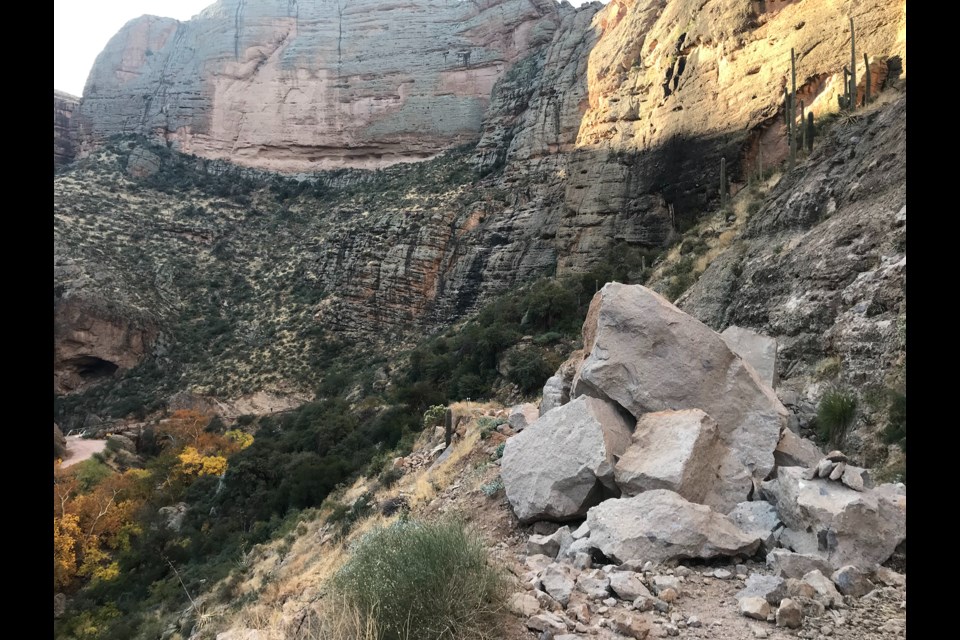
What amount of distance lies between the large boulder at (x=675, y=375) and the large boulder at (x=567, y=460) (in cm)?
32

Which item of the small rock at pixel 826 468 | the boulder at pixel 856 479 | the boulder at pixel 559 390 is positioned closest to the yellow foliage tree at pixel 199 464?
the boulder at pixel 559 390

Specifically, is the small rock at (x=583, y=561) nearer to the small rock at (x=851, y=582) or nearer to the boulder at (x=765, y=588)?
the boulder at (x=765, y=588)

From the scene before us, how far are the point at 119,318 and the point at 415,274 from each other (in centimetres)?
1974

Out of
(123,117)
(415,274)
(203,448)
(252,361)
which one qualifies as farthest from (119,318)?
(123,117)

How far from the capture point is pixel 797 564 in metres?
3.45

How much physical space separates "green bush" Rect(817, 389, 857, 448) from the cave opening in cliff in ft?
138

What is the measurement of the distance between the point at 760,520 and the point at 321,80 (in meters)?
68.1

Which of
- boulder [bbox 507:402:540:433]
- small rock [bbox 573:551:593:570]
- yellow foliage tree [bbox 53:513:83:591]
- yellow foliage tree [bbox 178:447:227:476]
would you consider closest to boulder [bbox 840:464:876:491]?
small rock [bbox 573:551:593:570]

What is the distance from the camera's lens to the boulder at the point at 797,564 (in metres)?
3.41

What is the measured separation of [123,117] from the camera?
64312mm

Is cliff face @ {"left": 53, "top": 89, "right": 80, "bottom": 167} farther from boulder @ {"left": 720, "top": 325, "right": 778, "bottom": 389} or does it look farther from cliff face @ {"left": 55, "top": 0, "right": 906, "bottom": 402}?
boulder @ {"left": 720, "top": 325, "right": 778, "bottom": 389}
